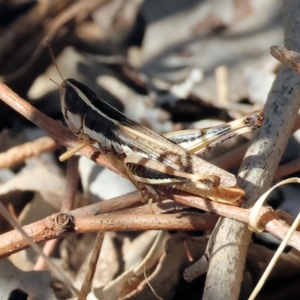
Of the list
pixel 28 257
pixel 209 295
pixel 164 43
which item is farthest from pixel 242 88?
pixel 209 295

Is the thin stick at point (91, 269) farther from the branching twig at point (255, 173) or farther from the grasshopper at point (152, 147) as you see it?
the branching twig at point (255, 173)

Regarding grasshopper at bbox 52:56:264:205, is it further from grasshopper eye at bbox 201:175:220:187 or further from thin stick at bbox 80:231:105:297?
thin stick at bbox 80:231:105:297

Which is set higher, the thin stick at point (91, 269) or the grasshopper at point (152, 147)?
the grasshopper at point (152, 147)

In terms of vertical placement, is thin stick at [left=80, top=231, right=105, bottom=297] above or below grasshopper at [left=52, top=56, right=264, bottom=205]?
below

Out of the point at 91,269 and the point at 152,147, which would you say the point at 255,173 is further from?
the point at 91,269

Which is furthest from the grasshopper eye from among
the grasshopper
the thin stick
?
the thin stick

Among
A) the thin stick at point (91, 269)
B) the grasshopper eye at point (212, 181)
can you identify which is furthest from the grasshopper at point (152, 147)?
the thin stick at point (91, 269)

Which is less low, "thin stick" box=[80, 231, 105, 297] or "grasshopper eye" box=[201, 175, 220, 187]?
"grasshopper eye" box=[201, 175, 220, 187]

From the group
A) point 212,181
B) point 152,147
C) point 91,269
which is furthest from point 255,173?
point 91,269

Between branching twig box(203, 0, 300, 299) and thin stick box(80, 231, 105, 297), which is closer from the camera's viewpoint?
branching twig box(203, 0, 300, 299)

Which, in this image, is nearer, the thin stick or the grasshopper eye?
the grasshopper eye
